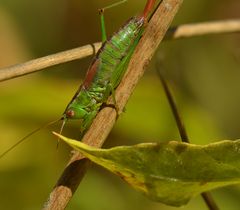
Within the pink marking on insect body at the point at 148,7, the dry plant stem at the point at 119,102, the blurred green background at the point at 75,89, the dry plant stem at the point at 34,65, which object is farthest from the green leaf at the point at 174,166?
the blurred green background at the point at 75,89

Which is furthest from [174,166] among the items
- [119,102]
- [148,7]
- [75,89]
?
[75,89]

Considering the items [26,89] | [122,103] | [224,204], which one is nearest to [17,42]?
[26,89]

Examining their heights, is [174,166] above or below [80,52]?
below

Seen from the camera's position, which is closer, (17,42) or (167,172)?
(167,172)

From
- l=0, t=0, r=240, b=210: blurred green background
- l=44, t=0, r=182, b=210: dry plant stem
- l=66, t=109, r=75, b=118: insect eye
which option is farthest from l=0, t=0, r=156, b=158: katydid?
l=0, t=0, r=240, b=210: blurred green background

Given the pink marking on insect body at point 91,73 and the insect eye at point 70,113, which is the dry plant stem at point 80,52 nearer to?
the pink marking on insect body at point 91,73

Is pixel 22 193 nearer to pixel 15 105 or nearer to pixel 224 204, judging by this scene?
pixel 15 105

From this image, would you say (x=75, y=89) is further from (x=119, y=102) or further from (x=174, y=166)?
(x=174, y=166)
